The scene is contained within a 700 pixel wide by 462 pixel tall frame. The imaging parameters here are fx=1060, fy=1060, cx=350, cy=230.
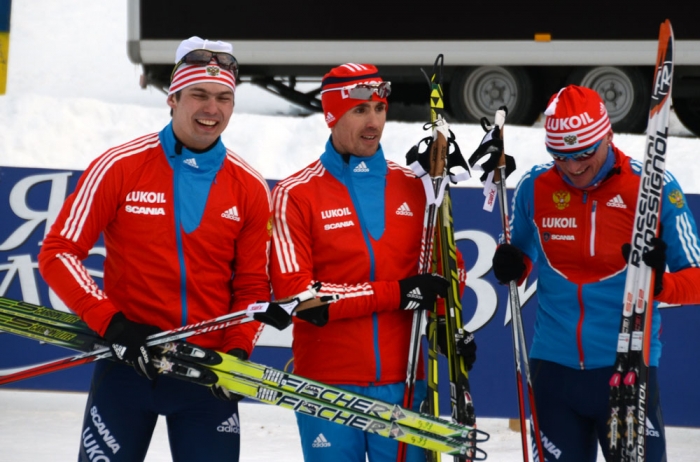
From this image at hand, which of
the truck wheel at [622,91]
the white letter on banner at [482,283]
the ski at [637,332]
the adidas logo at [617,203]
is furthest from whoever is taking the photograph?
the truck wheel at [622,91]

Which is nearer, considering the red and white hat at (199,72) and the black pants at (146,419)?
the black pants at (146,419)

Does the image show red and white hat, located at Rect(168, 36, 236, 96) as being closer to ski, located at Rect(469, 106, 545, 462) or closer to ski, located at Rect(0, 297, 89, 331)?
ski, located at Rect(0, 297, 89, 331)

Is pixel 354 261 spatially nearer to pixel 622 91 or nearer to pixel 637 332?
pixel 637 332

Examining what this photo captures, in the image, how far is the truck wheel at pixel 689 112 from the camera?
491 inches

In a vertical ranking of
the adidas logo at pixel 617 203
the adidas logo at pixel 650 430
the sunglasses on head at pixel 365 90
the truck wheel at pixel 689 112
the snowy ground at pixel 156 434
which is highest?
the truck wheel at pixel 689 112

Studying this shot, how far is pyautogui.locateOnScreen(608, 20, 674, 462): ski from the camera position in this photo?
370 cm

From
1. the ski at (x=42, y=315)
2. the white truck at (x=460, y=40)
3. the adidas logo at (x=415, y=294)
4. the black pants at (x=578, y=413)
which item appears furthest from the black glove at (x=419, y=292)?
the white truck at (x=460, y=40)

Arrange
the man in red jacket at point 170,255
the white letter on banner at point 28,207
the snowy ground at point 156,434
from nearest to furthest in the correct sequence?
the man in red jacket at point 170,255, the snowy ground at point 156,434, the white letter on banner at point 28,207

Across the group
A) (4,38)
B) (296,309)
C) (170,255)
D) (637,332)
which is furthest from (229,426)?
(4,38)

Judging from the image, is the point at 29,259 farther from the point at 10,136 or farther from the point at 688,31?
the point at 688,31

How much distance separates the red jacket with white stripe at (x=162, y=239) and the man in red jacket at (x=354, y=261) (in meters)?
0.18

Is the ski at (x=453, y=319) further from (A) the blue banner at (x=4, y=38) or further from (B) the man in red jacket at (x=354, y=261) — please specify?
(A) the blue banner at (x=4, y=38)

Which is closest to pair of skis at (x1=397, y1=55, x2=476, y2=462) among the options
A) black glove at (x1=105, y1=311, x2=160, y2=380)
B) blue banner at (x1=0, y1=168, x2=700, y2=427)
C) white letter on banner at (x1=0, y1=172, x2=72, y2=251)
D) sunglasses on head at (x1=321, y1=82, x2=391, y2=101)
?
sunglasses on head at (x1=321, y1=82, x2=391, y2=101)

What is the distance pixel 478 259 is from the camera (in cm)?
657
